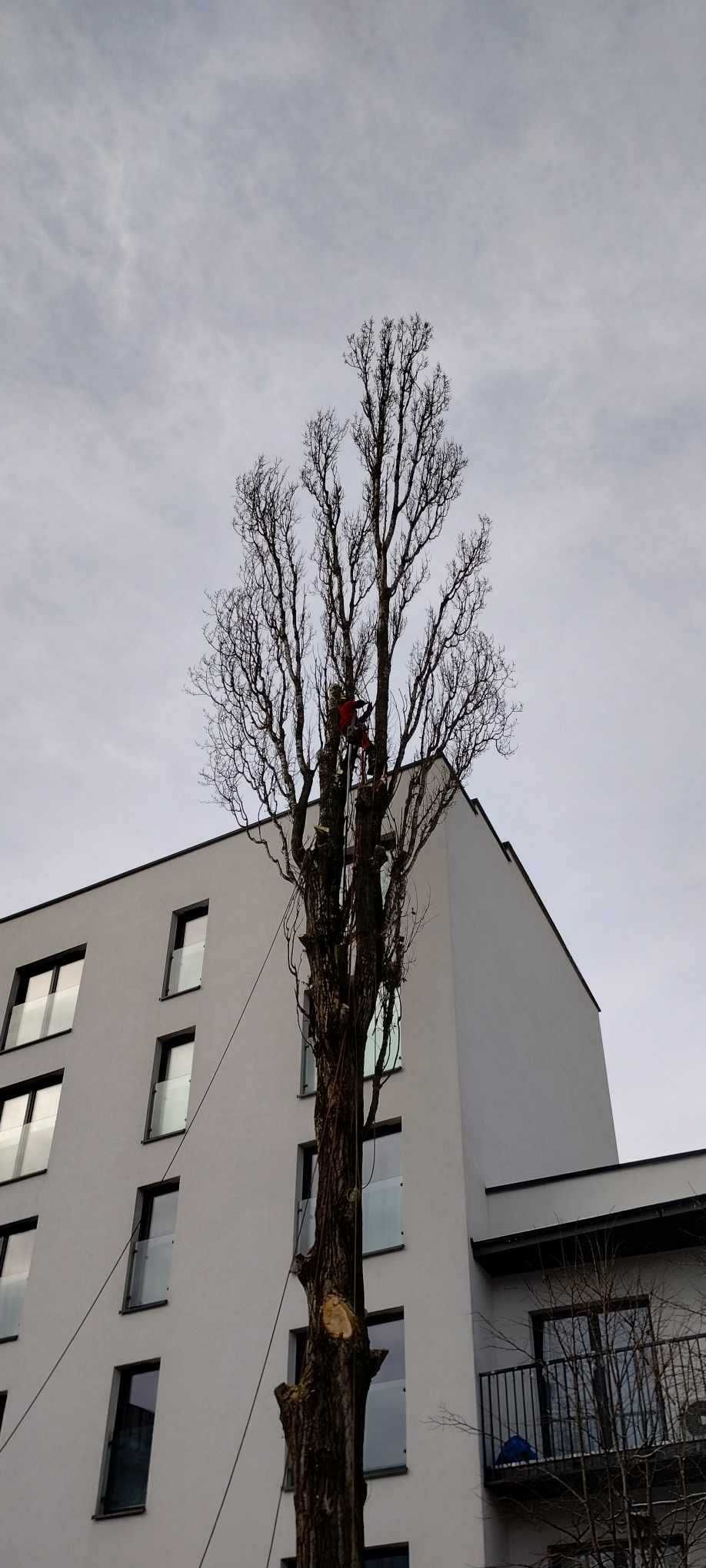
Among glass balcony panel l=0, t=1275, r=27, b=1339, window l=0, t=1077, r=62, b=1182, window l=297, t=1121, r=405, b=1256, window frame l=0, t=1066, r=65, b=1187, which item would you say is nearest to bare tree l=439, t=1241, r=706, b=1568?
window l=297, t=1121, r=405, b=1256

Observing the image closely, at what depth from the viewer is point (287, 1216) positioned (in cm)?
1452

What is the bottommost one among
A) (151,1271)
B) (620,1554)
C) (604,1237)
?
(620,1554)

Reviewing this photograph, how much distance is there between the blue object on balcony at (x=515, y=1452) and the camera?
38.5 feet

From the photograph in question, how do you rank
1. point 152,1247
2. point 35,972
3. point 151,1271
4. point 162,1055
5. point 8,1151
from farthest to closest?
point 35,972 → point 8,1151 → point 162,1055 → point 152,1247 → point 151,1271

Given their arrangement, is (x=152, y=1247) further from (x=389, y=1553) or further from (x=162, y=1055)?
(x=389, y=1553)

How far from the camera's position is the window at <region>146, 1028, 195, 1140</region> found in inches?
648

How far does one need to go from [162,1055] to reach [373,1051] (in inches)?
146

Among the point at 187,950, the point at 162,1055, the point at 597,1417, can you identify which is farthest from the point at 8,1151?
the point at 597,1417

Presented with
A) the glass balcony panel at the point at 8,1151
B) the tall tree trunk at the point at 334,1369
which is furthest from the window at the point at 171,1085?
the tall tree trunk at the point at 334,1369

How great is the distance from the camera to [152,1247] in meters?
15.4

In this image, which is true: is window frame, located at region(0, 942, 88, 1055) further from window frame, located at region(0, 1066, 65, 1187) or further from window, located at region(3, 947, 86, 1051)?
window frame, located at region(0, 1066, 65, 1187)

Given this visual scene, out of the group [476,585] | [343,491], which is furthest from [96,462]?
[476,585]

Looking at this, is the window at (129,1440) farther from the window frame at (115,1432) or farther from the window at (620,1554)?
the window at (620,1554)

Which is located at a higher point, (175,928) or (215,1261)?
(175,928)
